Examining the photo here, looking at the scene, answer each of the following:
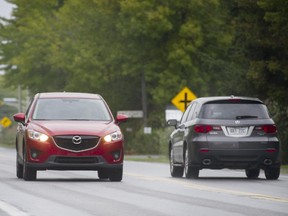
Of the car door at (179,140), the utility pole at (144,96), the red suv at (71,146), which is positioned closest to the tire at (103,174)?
the red suv at (71,146)

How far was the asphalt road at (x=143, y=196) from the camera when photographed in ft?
50.6

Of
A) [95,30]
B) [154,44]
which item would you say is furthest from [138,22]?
[95,30]

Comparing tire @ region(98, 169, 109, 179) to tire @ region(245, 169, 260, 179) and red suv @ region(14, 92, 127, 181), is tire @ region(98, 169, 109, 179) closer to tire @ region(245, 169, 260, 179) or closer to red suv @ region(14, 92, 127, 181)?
red suv @ region(14, 92, 127, 181)

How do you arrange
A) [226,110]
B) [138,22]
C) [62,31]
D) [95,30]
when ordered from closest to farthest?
1. [226,110]
2. [138,22]
3. [95,30]
4. [62,31]

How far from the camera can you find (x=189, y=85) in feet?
225

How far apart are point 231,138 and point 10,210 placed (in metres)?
10.1

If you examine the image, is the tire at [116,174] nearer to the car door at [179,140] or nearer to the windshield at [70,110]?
the windshield at [70,110]

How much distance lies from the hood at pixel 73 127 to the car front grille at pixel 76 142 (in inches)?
3.1

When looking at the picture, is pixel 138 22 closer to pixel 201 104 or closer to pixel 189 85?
pixel 189 85

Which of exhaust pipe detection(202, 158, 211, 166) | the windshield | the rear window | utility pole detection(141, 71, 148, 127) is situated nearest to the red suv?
the windshield

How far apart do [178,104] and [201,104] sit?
22.7 metres

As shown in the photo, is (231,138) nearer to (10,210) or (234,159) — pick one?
(234,159)

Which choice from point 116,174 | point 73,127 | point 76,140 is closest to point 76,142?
point 76,140

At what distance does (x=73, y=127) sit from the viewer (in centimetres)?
2367
